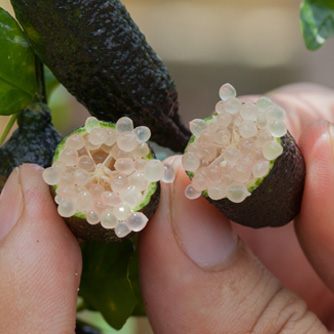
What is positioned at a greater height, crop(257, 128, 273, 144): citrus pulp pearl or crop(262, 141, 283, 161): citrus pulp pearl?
crop(257, 128, 273, 144): citrus pulp pearl

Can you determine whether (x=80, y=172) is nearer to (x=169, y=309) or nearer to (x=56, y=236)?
(x=56, y=236)

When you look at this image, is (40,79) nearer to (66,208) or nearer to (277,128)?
(66,208)

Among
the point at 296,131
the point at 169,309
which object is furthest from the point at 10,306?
the point at 296,131

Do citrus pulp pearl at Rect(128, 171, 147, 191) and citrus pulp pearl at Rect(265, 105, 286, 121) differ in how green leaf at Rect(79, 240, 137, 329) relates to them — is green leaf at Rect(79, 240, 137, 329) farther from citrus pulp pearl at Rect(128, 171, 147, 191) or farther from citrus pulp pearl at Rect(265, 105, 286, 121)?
citrus pulp pearl at Rect(265, 105, 286, 121)

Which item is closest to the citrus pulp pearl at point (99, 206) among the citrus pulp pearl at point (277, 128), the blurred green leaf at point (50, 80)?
the citrus pulp pearl at point (277, 128)

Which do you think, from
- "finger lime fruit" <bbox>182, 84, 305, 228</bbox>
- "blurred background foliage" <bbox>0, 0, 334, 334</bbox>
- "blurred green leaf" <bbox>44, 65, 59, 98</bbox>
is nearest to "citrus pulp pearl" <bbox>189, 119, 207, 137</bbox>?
"finger lime fruit" <bbox>182, 84, 305, 228</bbox>

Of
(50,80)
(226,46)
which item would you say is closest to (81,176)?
(50,80)

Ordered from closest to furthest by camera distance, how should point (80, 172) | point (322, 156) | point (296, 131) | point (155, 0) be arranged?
point (80, 172) < point (322, 156) < point (296, 131) < point (155, 0)
